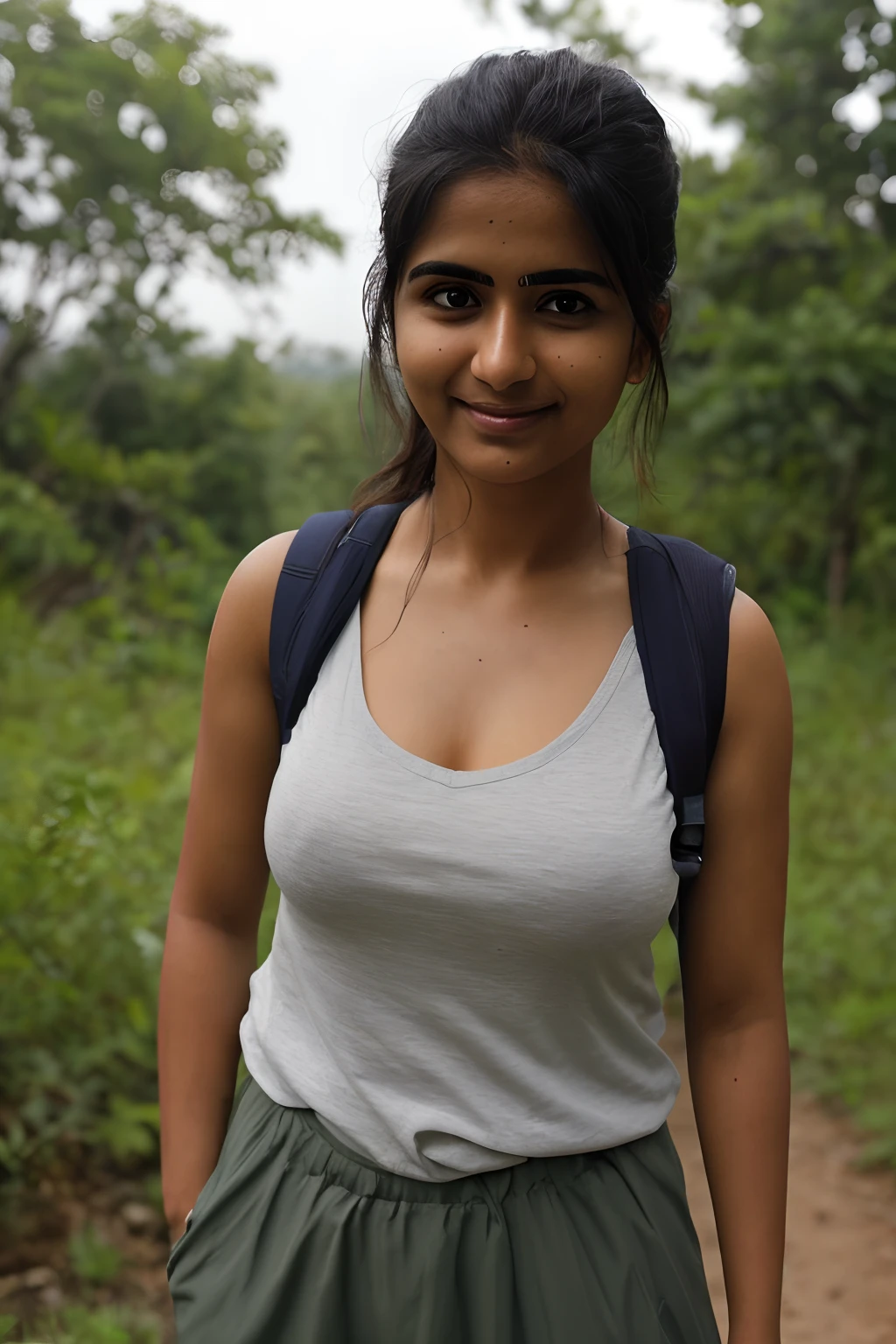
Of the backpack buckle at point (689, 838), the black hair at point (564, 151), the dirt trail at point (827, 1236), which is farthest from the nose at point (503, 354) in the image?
the dirt trail at point (827, 1236)

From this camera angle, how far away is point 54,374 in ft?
23.8

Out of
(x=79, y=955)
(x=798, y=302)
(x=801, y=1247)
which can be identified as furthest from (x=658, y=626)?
(x=798, y=302)

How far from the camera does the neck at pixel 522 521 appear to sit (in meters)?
1.36

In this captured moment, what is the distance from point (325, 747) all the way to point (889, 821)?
4328mm

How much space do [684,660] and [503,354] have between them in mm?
350

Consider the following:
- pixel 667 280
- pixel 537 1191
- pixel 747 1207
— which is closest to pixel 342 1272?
pixel 537 1191

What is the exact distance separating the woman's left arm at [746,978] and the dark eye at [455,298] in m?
0.41

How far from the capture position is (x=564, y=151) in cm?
117

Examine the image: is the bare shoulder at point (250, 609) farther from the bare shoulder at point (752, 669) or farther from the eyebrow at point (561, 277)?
the bare shoulder at point (752, 669)

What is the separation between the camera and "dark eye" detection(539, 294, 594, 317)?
122cm

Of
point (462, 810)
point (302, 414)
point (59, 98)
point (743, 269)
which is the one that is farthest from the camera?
point (302, 414)

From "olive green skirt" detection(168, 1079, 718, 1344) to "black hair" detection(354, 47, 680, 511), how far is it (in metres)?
0.89

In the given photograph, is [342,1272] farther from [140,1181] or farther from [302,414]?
[302,414]

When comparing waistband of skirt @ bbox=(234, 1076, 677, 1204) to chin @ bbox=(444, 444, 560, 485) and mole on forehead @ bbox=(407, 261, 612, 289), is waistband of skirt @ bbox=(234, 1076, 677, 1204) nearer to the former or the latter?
chin @ bbox=(444, 444, 560, 485)
